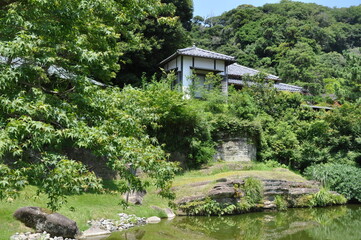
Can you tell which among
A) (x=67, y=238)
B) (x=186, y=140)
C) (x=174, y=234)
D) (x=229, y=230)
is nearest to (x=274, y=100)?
(x=186, y=140)

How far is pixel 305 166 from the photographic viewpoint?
2064cm

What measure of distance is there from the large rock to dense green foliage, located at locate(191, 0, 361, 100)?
2158 centimetres

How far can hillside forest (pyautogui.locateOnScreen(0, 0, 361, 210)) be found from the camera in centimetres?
388

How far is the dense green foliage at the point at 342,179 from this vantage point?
647 inches

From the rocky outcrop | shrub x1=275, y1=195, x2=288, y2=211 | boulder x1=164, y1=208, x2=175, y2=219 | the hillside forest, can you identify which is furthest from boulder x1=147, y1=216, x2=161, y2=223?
shrub x1=275, y1=195, x2=288, y2=211

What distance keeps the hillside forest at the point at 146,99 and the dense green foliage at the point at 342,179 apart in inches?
2.3

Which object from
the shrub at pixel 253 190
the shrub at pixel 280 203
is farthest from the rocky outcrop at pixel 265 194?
the shrub at pixel 253 190

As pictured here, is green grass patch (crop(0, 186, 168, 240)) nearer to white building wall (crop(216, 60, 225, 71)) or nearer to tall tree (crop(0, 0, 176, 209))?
tall tree (crop(0, 0, 176, 209))

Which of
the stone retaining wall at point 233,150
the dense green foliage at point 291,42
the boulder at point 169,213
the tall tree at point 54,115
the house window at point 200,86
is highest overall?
the dense green foliage at point 291,42

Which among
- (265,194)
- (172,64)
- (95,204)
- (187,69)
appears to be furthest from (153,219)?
(172,64)

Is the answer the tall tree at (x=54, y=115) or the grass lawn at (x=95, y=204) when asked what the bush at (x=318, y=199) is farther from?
the tall tree at (x=54, y=115)

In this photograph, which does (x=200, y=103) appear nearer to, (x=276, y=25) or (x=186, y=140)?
(x=186, y=140)

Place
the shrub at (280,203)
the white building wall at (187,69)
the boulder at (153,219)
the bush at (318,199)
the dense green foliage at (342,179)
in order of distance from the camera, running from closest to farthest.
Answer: the boulder at (153,219), the shrub at (280,203), the bush at (318,199), the dense green foliage at (342,179), the white building wall at (187,69)

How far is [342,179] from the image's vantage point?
55.2 feet
